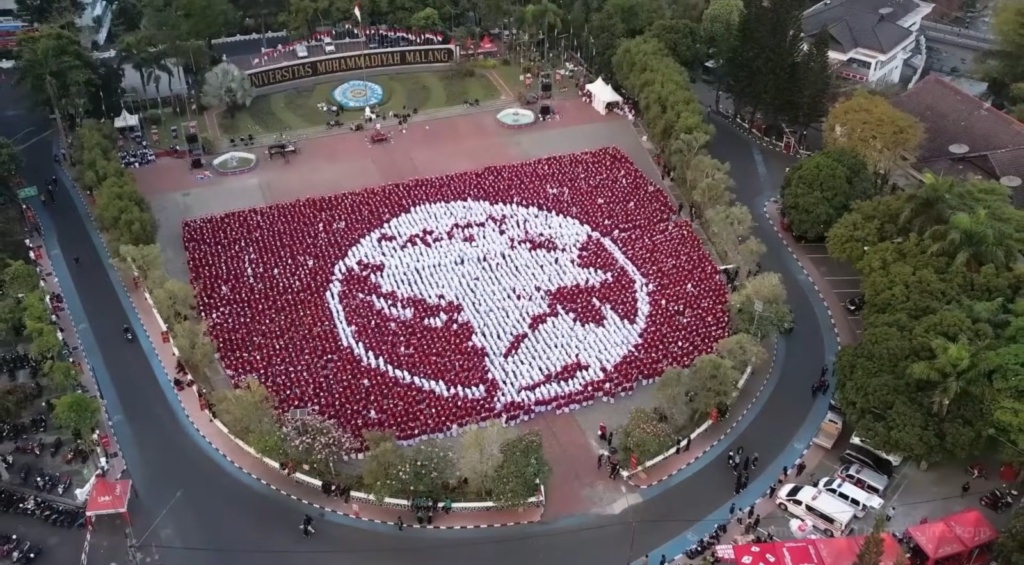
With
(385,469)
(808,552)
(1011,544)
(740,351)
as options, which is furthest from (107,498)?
(1011,544)

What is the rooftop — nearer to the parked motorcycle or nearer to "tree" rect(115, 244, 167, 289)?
the parked motorcycle

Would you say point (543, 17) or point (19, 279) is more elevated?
point (543, 17)

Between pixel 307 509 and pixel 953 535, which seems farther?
pixel 307 509

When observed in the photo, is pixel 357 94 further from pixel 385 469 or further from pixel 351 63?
pixel 385 469

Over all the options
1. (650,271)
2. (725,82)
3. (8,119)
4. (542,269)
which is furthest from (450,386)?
(8,119)

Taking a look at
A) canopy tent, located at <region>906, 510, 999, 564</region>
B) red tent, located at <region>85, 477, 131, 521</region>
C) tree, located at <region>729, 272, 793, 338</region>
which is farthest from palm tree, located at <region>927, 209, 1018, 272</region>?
red tent, located at <region>85, 477, 131, 521</region>

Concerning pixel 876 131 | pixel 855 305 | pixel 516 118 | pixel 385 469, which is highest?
pixel 876 131
